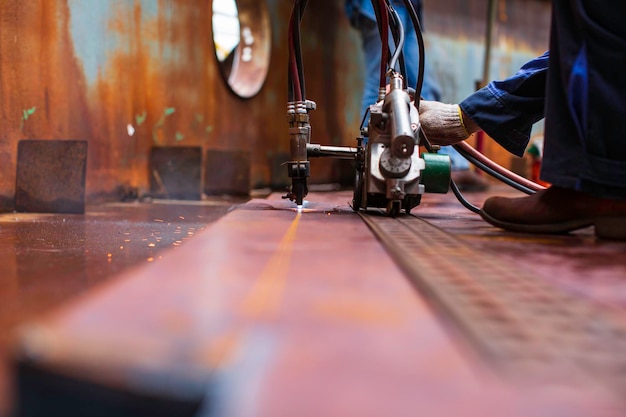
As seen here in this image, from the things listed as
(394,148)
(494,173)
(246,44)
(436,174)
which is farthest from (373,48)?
(394,148)

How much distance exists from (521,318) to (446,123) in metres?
1.33

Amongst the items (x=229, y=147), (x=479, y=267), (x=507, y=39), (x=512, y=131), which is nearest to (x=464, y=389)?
(x=479, y=267)

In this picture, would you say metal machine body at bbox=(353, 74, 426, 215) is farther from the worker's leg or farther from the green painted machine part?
the worker's leg

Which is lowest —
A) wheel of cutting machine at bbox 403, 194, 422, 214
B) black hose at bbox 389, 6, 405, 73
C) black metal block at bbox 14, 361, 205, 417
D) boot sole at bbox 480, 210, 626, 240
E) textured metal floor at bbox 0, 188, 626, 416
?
black metal block at bbox 14, 361, 205, 417

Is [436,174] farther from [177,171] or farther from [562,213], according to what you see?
Result: [177,171]

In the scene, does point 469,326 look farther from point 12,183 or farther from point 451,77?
point 451,77

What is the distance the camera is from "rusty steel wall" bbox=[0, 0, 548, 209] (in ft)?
7.14

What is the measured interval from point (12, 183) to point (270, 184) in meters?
2.14

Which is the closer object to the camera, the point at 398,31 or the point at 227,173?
the point at 398,31

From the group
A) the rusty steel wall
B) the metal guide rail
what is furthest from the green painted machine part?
the rusty steel wall

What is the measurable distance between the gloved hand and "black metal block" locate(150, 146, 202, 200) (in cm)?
155

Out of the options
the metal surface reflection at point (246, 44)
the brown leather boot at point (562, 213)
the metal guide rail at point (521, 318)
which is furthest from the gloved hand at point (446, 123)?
the metal surface reflection at point (246, 44)

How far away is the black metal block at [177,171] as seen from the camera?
301 cm

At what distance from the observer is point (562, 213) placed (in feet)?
4.09
